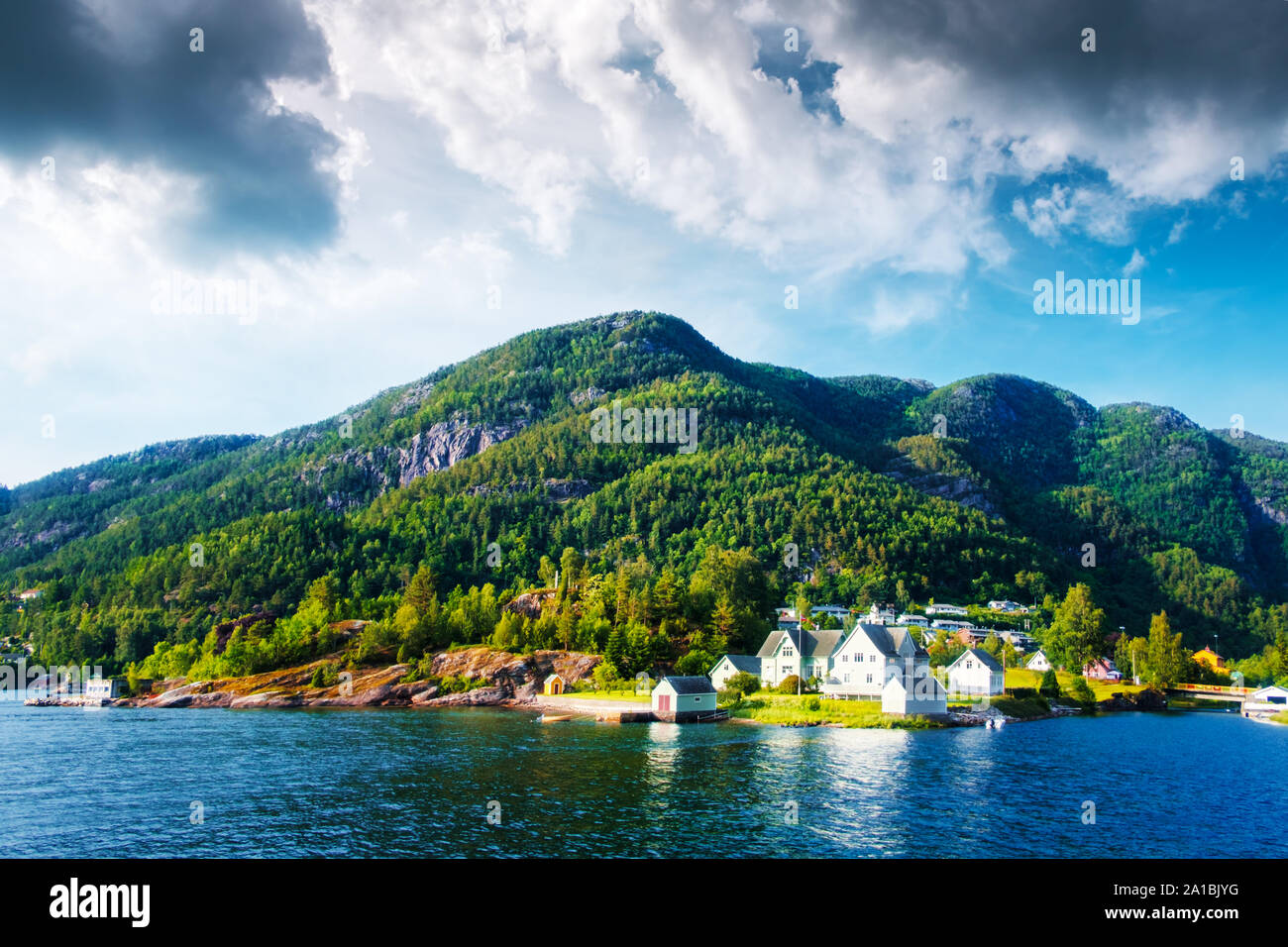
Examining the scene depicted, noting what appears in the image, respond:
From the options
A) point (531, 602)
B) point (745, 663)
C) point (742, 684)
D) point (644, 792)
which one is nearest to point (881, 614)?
point (745, 663)

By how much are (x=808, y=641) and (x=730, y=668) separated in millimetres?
11719

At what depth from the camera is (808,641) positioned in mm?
101562

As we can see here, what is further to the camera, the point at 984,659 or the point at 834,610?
the point at 834,610

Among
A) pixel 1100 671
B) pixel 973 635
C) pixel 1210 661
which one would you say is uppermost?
pixel 973 635

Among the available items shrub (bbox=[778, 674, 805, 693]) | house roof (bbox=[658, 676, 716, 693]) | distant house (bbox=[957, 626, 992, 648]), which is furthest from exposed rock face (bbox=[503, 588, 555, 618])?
distant house (bbox=[957, 626, 992, 648])

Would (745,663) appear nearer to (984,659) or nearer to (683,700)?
(683,700)

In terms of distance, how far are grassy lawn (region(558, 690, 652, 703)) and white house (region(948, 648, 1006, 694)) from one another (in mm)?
38345

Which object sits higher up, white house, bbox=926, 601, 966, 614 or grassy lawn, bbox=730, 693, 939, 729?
white house, bbox=926, 601, 966, 614

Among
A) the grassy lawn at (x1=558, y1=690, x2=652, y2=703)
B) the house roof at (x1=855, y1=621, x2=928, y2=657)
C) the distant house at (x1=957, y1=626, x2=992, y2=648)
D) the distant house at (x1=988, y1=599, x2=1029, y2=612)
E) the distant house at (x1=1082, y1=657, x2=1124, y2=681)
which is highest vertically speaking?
the house roof at (x1=855, y1=621, x2=928, y2=657)

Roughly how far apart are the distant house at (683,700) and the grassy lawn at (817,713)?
332cm

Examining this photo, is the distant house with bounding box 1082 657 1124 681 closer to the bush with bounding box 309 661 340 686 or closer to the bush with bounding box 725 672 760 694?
the bush with bounding box 725 672 760 694

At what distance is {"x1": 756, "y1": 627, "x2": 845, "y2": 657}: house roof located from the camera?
330 ft

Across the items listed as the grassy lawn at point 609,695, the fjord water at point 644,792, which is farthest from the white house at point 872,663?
the grassy lawn at point 609,695

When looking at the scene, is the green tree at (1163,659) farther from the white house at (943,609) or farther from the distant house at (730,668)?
the distant house at (730,668)
